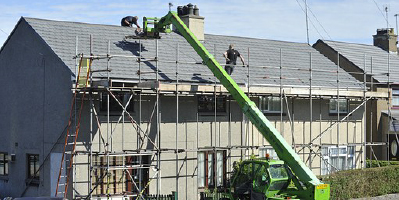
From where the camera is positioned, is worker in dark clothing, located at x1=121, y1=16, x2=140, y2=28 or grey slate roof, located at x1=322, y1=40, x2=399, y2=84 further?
grey slate roof, located at x1=322, y1=40, x2=399, y2=84

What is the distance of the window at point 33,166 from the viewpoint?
2262 cm

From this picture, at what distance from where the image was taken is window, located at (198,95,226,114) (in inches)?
960

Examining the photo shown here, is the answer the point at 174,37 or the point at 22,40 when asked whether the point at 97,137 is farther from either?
the point at 174,37

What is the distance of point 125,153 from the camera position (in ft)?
67.2

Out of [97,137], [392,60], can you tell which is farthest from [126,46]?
[392,60]

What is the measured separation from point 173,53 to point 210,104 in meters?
2.74

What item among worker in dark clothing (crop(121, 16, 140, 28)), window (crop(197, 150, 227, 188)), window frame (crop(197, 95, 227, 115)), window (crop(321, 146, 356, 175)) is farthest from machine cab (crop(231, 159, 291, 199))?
worker in dark clothing (crop(121, 16, 140, 28))

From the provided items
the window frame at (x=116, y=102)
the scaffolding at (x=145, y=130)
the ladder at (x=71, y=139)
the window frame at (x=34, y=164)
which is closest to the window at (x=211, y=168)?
the scaffolding at (x=145, y=130)

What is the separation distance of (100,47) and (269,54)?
29.0 feet

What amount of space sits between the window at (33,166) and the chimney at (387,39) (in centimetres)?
2357

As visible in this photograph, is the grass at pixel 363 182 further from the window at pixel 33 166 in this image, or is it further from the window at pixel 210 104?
the window at pixel 33 166

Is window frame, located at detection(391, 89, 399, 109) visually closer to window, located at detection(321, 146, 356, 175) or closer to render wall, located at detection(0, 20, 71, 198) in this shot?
window, located at detection(321, 146, 356, 175)

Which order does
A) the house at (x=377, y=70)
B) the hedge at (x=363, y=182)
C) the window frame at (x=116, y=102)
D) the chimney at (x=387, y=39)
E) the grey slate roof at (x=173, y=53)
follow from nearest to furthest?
1. the window frame at (x=116, y=102)
2. the grey slate roof at (x=173, y=53)
3. the hedge at (x=363, y=182)
4. the house at (x=377, y=70)
5. the chimney at (x=387, y=39)

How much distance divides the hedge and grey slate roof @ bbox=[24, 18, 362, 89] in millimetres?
4334
